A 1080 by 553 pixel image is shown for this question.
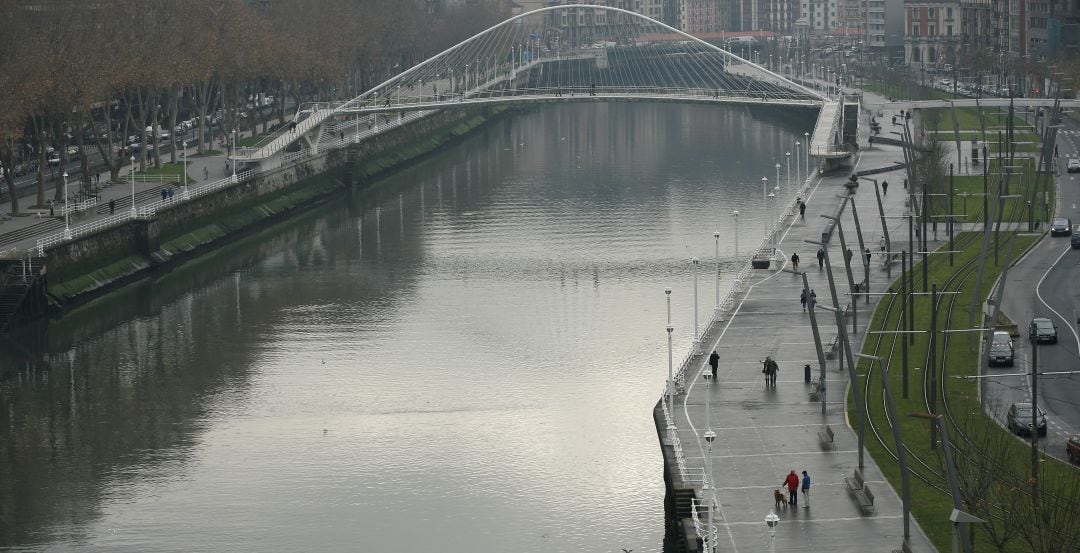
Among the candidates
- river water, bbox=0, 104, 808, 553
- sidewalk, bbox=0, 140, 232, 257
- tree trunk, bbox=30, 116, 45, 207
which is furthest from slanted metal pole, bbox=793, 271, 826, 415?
tree trunk, bbox=30, 116, 45, 207

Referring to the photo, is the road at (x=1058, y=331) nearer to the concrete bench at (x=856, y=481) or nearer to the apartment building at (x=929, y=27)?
the concrete bench at (x=856, y=481)

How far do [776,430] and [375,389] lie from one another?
14.2 metres

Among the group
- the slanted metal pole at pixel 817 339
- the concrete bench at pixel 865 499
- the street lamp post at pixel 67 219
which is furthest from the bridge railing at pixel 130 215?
the concrete bench at pixel 865 499

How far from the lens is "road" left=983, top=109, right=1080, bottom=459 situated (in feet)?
152

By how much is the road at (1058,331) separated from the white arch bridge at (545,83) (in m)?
30.3

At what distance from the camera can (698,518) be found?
3931cm

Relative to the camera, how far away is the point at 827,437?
4459 cm

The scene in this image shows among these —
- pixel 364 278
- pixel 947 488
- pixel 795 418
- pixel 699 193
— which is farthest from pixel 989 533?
pixel 699 193

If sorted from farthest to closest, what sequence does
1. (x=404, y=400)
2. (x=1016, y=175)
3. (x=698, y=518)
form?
(x=1016, y=175) → (x=404, y=400) → (x=698, y=518)

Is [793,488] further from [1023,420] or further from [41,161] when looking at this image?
[41,161]

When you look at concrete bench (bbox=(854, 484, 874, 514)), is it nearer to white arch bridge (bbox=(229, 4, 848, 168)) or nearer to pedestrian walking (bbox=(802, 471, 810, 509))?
pedestrian walking (bbox=(802, 471, 810, 509))

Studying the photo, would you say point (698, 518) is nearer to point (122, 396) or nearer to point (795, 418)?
point (795, 418)

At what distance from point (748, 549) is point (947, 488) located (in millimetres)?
5042

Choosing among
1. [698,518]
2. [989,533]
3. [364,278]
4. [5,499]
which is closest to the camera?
[989,533]
